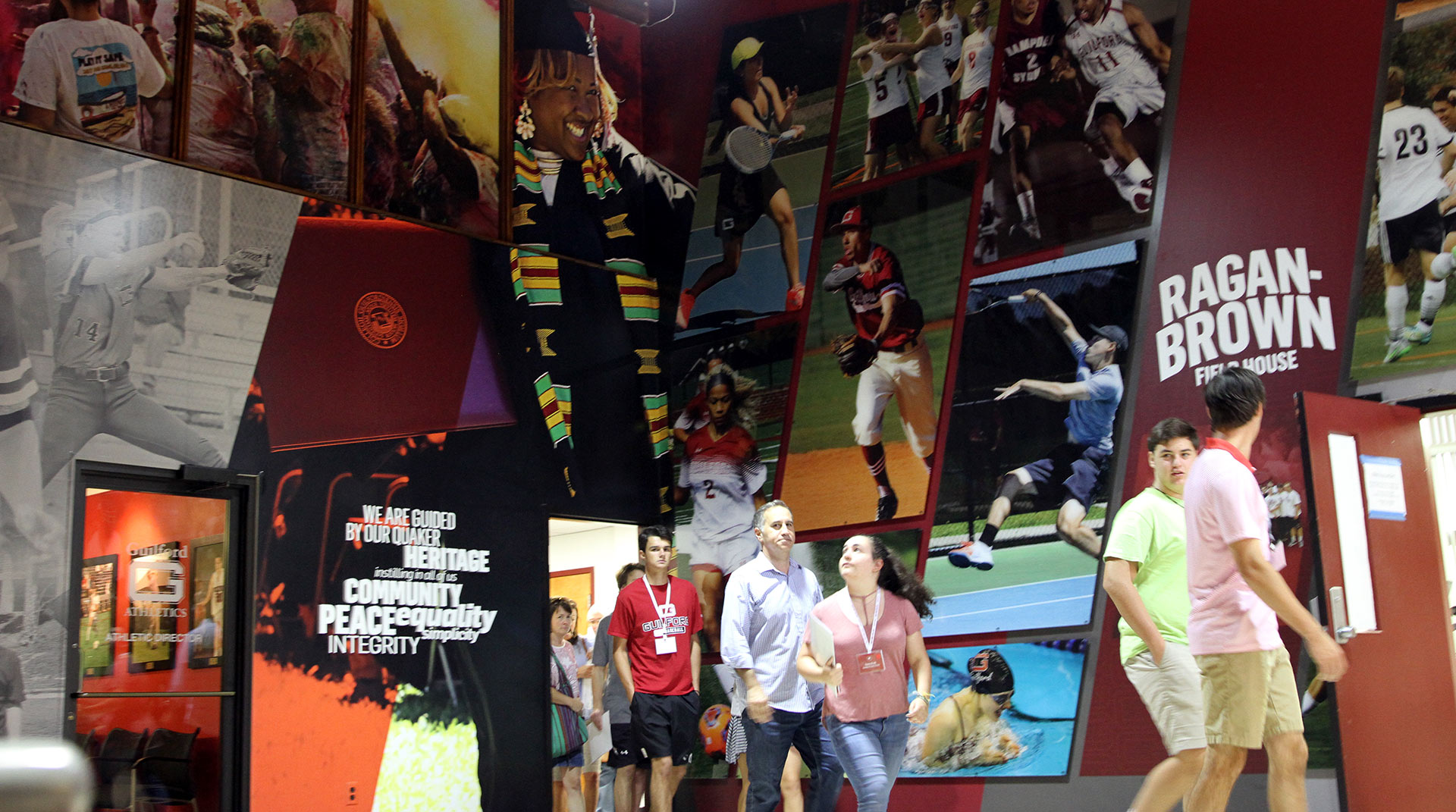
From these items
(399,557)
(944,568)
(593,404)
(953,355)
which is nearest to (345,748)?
(399,557)

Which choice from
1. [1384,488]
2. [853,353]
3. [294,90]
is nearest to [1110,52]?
[853,353]

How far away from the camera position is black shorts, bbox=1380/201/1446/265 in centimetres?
561

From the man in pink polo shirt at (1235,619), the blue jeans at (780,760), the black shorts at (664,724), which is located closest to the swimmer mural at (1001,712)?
the black shorts at (664,724)

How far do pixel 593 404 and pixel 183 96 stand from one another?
3.09m

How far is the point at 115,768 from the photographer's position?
5758 millimetres

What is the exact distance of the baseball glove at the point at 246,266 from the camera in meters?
6.61

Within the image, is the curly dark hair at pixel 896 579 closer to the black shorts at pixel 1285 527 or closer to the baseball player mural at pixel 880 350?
the black shorts at pixel 1285 527

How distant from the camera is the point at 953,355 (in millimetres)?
7293

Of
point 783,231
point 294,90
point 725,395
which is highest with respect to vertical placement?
point 294,90

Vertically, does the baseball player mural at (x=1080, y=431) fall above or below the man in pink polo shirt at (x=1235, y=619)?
above

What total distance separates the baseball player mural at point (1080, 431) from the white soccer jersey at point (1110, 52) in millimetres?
1253

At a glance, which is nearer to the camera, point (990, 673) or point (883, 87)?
point (990, 673)

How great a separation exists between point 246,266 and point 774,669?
3664 mm

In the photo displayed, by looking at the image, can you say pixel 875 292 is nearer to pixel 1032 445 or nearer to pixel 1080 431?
pixel 1032 445
